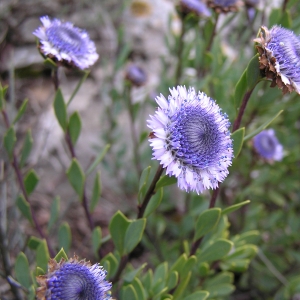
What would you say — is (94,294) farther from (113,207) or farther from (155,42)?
(155,42)

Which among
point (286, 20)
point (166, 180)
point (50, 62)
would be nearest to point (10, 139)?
point (50, 62)

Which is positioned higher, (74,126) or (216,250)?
(74,126)

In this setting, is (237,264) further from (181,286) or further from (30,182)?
(30,182)

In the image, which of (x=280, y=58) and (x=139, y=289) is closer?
(x=280, y=58)

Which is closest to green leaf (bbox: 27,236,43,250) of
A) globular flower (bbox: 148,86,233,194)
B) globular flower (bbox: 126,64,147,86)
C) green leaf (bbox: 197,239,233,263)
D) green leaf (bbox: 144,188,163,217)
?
green leaf (bbox: 144,188,163,217)

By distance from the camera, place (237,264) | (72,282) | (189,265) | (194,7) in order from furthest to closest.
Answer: (194,7)
(237,264)
(189,265)
(72,282)

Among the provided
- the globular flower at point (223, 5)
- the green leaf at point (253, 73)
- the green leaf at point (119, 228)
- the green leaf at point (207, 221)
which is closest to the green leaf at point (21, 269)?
the green leaf at point (119, 228)

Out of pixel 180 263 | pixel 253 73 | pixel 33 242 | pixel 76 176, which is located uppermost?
pixel 253 73
